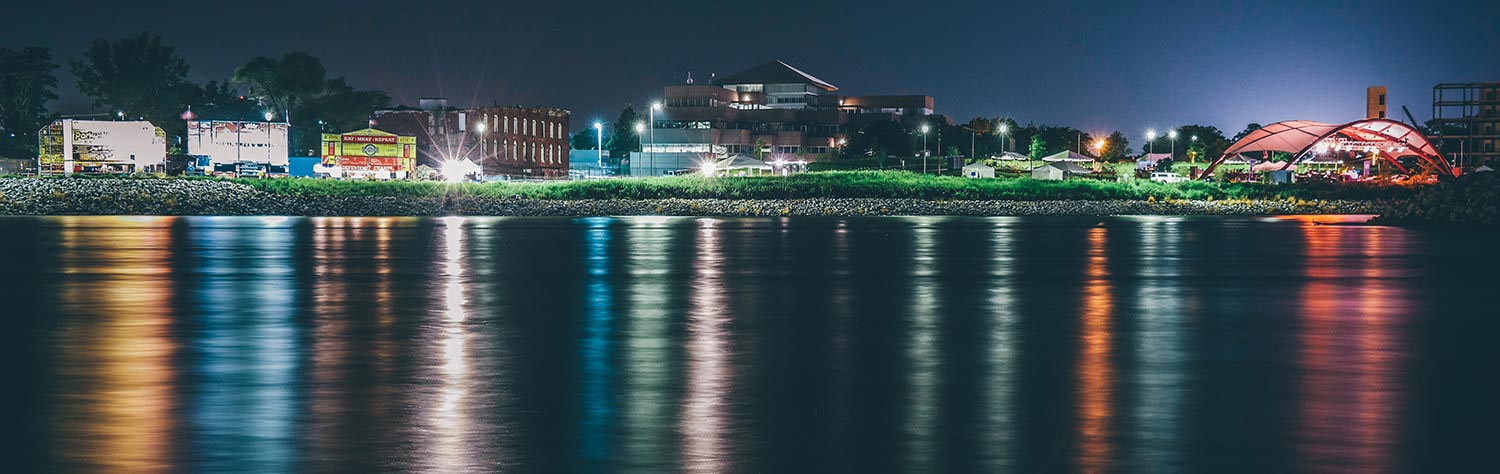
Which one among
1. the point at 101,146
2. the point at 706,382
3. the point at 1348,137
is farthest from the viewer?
the point at 1348,137

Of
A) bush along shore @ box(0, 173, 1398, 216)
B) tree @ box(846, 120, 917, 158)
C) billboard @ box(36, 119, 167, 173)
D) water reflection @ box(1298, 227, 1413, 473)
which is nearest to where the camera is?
water reflection @ box(1298, 227, 1413, 473)

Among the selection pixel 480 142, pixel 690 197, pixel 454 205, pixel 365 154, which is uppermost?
pixel 480 142

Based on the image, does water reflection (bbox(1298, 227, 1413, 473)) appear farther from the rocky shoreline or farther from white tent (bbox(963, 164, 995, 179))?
white tent (bbox(963, 164, 995, 179))

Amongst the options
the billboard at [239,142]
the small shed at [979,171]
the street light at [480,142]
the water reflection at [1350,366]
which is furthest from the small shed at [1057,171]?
the water reflection at [1350,366]

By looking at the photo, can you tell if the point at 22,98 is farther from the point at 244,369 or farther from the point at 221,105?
the point at 244,369

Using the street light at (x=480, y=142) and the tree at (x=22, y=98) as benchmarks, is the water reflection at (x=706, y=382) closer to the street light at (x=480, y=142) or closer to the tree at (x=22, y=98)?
the street light at (x=480, y=142)

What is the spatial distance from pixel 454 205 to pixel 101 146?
2545cm

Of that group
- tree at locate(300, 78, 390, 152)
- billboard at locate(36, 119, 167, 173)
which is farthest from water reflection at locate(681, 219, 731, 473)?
tree at locate(300, 78, 390, 152)

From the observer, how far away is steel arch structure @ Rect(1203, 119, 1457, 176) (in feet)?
278

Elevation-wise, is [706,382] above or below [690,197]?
below

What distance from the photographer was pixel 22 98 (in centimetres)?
14288

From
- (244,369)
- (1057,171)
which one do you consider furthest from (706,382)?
(1057,171)

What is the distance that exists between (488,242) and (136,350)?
939 inches

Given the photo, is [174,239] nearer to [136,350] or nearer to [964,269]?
[964,269]
